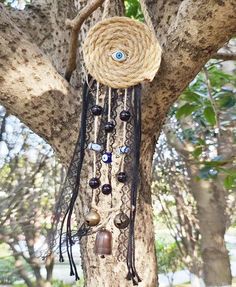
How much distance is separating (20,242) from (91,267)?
1.81m

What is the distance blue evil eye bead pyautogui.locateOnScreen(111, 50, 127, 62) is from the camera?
56 centimetres

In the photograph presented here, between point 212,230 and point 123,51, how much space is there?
6.27 ft

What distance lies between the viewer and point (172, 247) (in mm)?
3160

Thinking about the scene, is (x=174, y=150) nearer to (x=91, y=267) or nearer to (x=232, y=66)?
(x=232, y=66)

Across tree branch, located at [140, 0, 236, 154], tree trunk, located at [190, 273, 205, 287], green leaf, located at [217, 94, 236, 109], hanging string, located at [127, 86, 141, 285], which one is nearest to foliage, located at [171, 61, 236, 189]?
green leaf, located at [217, 94, 236, 109]

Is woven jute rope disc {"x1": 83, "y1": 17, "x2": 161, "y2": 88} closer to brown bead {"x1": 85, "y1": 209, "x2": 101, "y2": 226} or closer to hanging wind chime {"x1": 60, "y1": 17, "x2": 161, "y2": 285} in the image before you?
hanging wind chime {"x1": 60, "y1": 17, "x2": 161, "y2": 285}

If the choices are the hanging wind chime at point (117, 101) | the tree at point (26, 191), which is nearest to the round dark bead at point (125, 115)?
the hanging wind chime at point (117, 101)

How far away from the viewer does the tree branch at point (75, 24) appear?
1.96 ft

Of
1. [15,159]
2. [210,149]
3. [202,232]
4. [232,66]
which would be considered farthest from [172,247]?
[232,66]

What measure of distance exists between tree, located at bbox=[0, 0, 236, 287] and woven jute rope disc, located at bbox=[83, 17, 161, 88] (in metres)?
0.05

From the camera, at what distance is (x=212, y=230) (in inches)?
91.5

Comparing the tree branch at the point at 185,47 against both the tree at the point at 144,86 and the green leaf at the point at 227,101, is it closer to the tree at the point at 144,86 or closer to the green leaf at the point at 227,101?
the tree at the point at 144,86

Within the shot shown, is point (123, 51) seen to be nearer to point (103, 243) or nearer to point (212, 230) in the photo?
point (103, 243)

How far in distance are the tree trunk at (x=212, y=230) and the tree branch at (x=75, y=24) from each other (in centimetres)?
170
